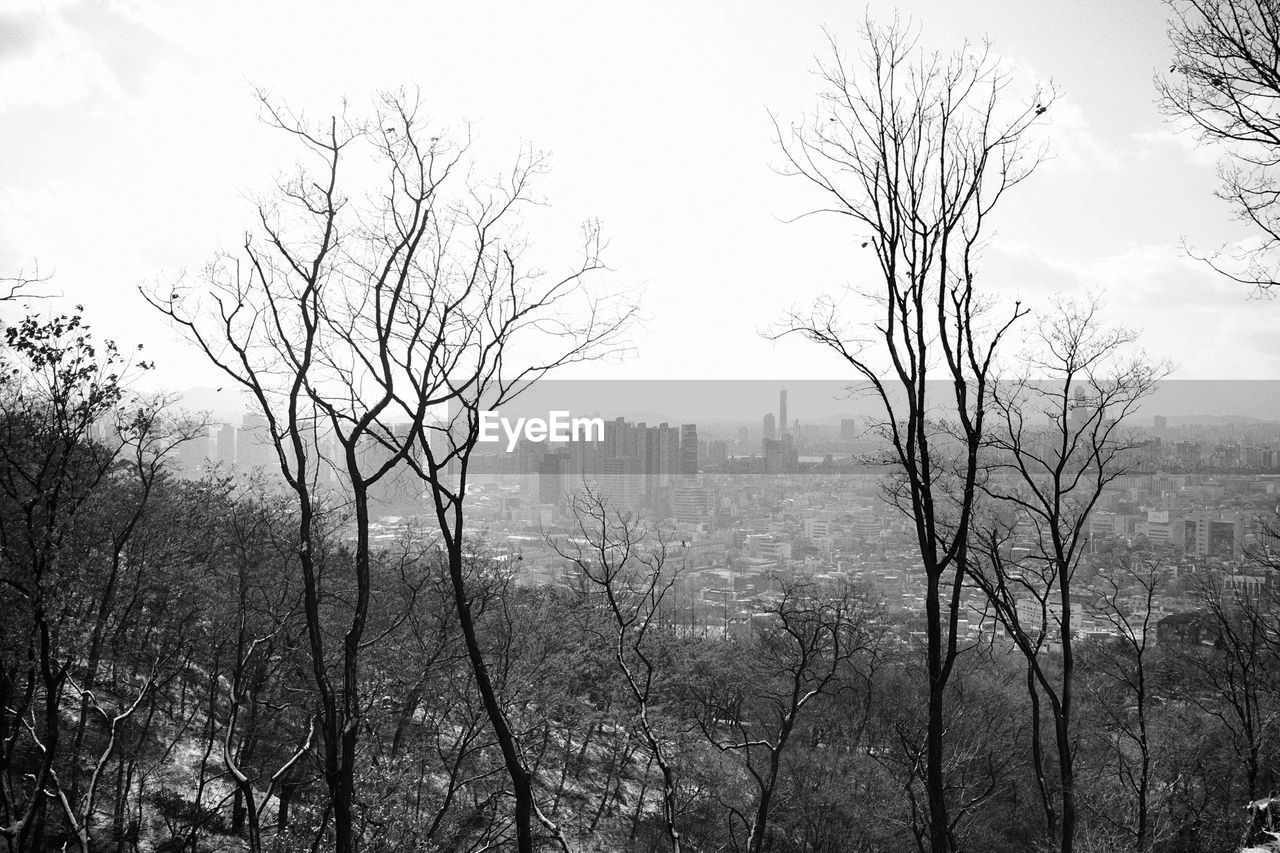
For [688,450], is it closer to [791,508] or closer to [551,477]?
[791,508]

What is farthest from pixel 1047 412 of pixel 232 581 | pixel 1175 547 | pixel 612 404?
pixel 612 404

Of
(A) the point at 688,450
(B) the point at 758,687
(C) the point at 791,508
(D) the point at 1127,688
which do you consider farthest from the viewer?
(C) the point at 791,508

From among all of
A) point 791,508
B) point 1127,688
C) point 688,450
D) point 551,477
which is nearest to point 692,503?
point 688,450

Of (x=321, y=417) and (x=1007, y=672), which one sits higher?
(x=321, y=417)

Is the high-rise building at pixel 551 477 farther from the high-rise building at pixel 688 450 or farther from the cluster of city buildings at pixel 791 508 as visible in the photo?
the high-rise building at pixel 688 450

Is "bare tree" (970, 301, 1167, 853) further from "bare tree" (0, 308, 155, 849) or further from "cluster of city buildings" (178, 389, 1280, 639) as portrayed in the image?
"bare tree" (0, 308, 155, 849)

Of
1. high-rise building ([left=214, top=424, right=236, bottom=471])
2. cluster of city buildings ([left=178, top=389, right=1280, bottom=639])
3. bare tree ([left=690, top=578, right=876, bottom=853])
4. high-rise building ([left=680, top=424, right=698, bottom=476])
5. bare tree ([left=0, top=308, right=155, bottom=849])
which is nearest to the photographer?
bare tree ([left=0, top=308, right=155, bottom=849])

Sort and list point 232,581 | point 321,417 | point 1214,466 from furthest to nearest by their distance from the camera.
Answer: point 1214,466 < point 232,581 < point 321,417

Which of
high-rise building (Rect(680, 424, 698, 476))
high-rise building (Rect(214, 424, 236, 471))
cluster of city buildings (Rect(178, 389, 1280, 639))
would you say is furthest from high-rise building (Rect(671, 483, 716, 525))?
high-rise building (Rect(214, 424, 236, 471))

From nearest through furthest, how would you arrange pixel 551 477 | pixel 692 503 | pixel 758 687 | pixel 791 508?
pixel 758 687, pixel 551 477, pixel 692 503, pixel 791 508

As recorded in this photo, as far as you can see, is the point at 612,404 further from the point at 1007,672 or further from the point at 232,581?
the point at 232,581

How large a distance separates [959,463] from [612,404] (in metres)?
43.1

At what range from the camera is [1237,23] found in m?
4.88

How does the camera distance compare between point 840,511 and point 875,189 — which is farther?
point 840,511
